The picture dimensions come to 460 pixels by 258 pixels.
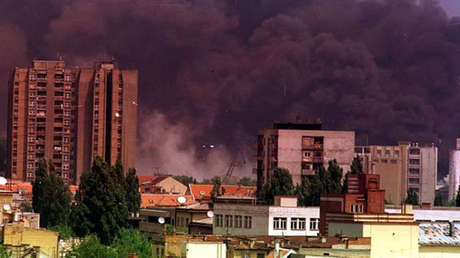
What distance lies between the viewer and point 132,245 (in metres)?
63.6

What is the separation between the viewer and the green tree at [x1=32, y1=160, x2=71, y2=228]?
298ft

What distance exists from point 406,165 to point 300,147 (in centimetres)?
3155

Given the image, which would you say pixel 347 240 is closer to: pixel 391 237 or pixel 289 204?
pixel 391 237

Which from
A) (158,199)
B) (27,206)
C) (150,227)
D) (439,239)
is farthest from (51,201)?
(439,239)

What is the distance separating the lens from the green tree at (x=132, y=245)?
5891 cm

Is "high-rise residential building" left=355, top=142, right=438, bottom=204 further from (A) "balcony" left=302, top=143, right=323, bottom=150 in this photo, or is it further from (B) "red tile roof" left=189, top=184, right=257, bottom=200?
(A) "balcony" left=302, top=143, right=323, bottom=150

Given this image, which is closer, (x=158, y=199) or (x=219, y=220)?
(x=219, y=220)

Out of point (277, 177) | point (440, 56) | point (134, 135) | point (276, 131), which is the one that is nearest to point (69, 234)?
point (277, 177)

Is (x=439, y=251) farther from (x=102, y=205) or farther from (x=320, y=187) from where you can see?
(x=320, y=187)

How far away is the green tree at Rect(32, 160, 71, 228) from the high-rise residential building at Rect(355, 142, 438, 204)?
4335 centimetres

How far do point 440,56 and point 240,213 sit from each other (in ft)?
325

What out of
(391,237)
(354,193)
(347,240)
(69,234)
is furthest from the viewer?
(69,234)

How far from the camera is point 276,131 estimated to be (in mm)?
115500

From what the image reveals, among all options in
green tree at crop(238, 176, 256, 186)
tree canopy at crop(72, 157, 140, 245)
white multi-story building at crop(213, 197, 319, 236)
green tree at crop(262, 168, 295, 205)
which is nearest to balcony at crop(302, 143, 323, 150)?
green tree at crop(238, 176, 256, 186)
